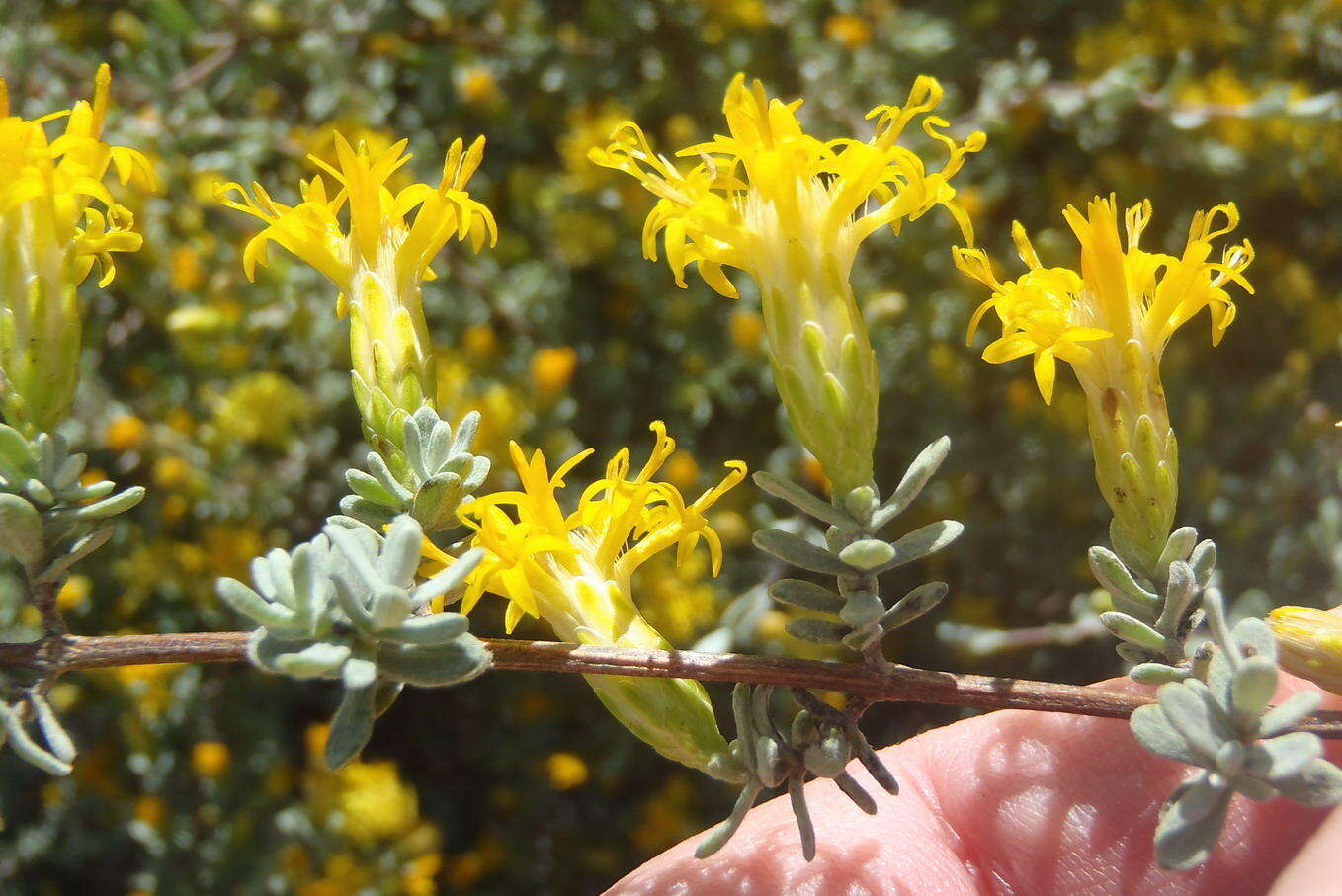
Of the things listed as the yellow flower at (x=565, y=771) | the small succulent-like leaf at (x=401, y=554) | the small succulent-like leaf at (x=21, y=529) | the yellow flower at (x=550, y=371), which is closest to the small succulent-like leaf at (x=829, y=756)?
the small succulent-like leaf at (x=401, y=554)

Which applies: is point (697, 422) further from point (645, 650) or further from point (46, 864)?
point (46, 864)

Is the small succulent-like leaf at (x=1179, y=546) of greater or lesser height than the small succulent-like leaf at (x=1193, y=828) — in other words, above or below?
above

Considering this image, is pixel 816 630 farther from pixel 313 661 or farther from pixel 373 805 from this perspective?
pixel 373 805

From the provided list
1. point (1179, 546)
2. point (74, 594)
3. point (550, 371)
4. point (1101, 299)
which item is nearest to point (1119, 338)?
point (1101, 299)

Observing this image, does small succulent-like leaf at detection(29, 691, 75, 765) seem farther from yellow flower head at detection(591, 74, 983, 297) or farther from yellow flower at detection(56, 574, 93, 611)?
yellow flower at detection(56, 574, 93, 611)

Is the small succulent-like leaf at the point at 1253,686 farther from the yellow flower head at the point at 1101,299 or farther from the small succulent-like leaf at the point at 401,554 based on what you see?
the small succulent-like leaf at the point at 401,554
